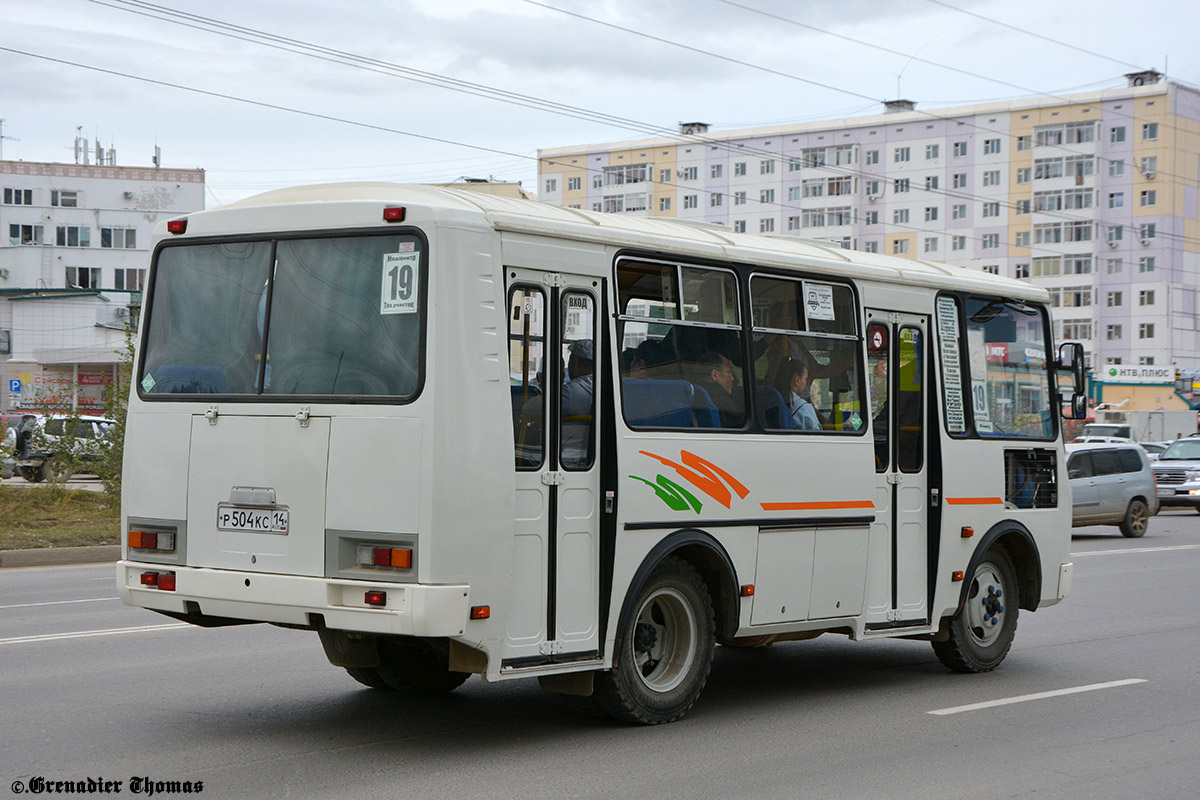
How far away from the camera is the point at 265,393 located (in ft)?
23.7

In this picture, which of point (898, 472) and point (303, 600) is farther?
point (898, 472)

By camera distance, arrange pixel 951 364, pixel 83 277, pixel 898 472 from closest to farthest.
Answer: pixel 898 472 → pixel 951 364 → pixel 83 277

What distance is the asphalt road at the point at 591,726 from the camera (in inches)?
260

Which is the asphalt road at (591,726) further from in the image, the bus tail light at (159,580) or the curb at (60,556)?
the curb at (60,556)

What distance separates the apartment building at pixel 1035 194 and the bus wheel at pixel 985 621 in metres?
85.1

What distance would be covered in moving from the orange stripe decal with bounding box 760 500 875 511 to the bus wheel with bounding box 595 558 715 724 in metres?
0.75

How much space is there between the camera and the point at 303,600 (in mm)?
6848

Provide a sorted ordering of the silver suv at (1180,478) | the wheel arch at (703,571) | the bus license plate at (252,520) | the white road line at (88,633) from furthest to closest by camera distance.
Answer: the silver suv at (1180,478) < the white road line at (88,633) < the wheel arch at (703,571) < the bus license plate at (252,520)

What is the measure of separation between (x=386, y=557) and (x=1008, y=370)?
6.03 metres

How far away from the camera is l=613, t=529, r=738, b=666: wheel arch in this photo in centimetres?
762

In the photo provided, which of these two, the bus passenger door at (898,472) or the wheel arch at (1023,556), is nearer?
the bus passenger door at (898,472)

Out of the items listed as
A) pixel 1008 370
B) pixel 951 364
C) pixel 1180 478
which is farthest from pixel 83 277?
pixel 951 364

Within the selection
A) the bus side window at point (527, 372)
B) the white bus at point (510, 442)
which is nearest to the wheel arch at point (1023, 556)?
the white bus at point (510, 442)

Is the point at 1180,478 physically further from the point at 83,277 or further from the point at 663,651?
the point at 83,277
